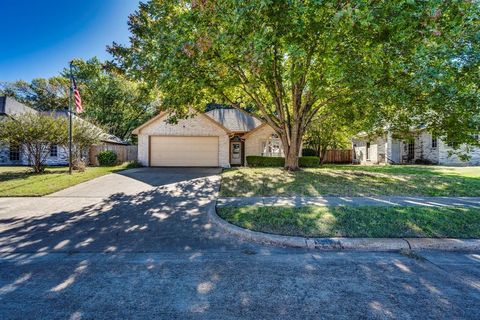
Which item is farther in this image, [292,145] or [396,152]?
[396,152]

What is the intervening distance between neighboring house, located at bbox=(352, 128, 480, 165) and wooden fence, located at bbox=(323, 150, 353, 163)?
2.54 ft

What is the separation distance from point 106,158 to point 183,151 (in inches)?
245

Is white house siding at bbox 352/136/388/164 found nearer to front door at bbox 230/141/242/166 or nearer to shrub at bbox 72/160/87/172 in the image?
front door at bbox 230/141/242/166

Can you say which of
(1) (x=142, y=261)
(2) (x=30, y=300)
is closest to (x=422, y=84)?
(1) (x=142, y=261)

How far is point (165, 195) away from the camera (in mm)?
8586

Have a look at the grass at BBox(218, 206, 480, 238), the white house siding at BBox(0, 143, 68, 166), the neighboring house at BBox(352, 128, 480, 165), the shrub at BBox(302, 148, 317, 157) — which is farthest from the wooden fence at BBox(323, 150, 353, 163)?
the white house siding at BBox(0, 143, 68, 166)

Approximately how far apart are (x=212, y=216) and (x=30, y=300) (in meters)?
3.62

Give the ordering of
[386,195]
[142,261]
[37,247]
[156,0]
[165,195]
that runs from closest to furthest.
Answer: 1. [142,261]
2. [37,247]
3. [386,195]
4. [165,195]
5. [156,0]

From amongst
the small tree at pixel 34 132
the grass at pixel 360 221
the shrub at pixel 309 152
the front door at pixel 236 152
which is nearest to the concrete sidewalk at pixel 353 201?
the grass at pixel 360 221

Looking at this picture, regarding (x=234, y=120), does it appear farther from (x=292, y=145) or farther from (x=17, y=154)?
(x=17, y=154)

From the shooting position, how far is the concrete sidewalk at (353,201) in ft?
21.9

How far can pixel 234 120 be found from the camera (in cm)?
2370

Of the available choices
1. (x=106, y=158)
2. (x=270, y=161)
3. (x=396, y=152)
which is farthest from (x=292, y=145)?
(x=396, y=152)

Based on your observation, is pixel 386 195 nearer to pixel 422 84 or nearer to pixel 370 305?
pixel 422 84
